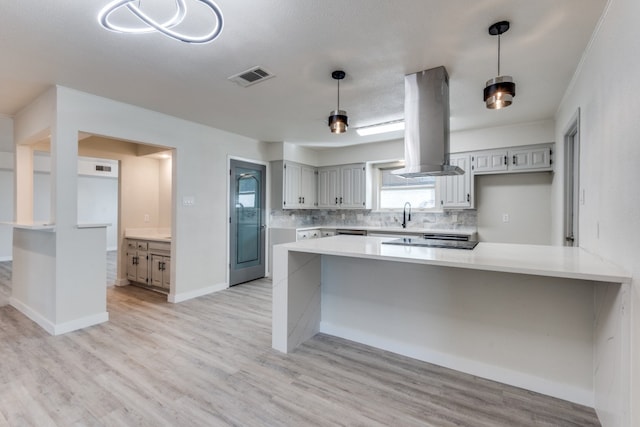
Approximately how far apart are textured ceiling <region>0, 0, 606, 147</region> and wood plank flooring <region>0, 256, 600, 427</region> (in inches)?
97.2

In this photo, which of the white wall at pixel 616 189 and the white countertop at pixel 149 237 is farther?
the white countertop at pixel 149 237

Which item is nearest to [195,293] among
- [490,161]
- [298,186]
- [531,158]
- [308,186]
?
[298,186]

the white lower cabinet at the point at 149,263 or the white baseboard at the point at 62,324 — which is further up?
the white lower cabinet at the point at 149,263

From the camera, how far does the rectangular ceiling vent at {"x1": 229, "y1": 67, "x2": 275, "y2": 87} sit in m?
2.69

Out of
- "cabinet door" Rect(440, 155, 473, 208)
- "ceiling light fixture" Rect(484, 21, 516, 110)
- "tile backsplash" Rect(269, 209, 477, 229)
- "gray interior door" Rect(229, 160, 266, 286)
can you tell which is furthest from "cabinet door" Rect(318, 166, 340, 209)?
"ceiling light fixture" Rect(484, 21, 516, 110)

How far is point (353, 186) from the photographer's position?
5.87 metres

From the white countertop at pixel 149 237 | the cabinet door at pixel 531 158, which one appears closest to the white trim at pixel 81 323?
the white countertop at pixel 149 237

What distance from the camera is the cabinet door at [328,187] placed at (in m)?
6.10

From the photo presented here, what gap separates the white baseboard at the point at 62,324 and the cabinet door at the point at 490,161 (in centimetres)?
523

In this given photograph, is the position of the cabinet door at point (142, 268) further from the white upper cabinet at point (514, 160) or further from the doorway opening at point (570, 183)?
the doorway opening at point (570, 183)

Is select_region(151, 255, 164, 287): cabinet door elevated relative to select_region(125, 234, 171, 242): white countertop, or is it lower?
lower

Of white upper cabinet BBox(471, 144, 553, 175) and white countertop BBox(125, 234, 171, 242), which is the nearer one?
white upper cabinet BBox(471, 144, 553, 175)

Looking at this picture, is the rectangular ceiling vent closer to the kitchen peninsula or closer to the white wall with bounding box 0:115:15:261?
the kitchen peninsula

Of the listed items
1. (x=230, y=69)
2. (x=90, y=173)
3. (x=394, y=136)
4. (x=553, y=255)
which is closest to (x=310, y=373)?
(x=553, y=255)
